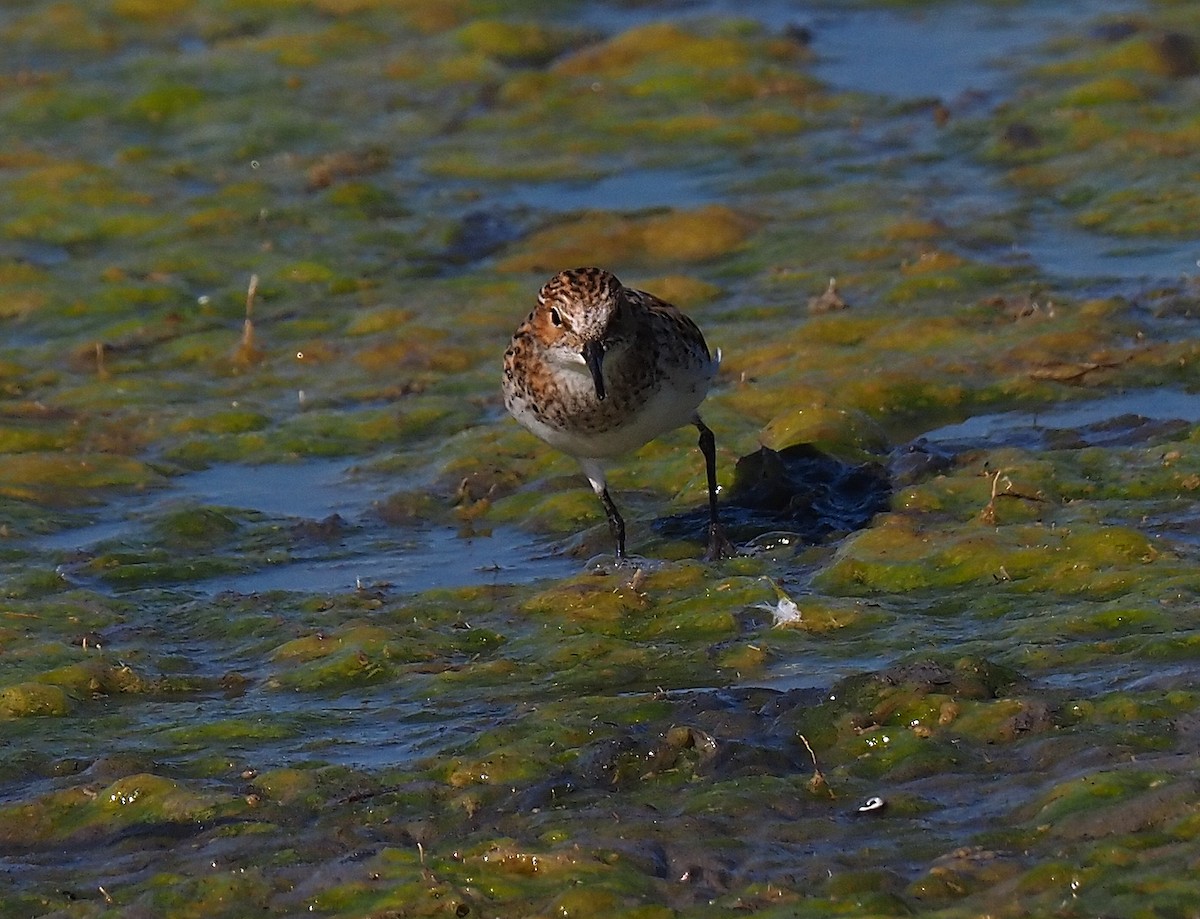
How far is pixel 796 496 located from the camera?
812cm

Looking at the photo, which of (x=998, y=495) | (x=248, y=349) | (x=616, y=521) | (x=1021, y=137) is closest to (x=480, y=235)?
(x=248, y=349)

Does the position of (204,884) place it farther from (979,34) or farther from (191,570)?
(979,34)

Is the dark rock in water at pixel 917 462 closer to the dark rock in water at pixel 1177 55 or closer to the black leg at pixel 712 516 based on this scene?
the black leg at pixel 712 516

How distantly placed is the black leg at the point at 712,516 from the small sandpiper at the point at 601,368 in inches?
0.7

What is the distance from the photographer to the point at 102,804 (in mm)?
5727

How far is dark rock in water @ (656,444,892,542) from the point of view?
796cm

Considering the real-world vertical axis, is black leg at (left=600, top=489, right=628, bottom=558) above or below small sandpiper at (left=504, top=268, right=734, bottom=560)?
below

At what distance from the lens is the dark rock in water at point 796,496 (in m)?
7.96

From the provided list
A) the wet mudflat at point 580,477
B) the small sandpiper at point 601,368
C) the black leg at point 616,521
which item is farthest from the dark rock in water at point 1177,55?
the black leg at point 616,521

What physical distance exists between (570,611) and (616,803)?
1.76 meters

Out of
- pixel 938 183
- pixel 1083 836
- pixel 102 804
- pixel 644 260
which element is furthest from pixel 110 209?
pixel 1083 836

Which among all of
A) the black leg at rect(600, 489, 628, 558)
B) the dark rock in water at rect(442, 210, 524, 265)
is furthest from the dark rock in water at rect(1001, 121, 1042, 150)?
the black leg at rect(600, 489, 628, 558)

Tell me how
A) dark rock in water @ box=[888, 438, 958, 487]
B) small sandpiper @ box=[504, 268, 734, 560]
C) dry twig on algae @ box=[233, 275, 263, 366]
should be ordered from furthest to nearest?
dry twig on algae @ box=[233, 275, 263, 366] < dark rock in water @ box=[888, 438, 958, 487] < small sandpiper @ box=[504, 268, 734, 560]

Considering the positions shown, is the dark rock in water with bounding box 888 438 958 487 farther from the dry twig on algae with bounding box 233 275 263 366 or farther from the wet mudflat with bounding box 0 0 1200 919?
the dry twig on algae with bounding box 233 275 263 366
